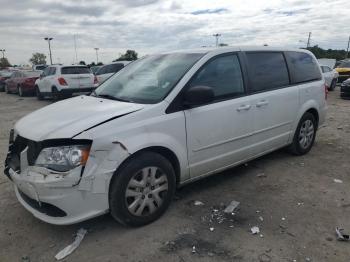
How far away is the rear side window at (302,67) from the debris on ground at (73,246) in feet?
12.6

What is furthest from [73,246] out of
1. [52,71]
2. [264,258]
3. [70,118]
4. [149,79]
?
[52,71]

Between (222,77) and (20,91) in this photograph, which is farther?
(20,91)

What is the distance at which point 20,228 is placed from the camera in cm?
372

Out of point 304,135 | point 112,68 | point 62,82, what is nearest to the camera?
point 304,135

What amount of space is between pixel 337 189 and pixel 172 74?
102 inches

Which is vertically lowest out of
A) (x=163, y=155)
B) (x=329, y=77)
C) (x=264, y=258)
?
(x=264, y=258)

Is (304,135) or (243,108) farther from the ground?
(243,108)

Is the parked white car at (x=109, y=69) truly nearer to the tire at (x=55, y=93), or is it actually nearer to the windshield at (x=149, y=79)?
the tire at (x=55, y=93)

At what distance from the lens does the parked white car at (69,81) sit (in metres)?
15.0

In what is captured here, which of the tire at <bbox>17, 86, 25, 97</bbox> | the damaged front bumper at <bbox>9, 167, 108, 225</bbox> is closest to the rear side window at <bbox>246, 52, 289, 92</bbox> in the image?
the damaged front bumper at <bbox>9, 167, 108, 225</bbox>

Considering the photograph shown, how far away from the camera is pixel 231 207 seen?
160 inches

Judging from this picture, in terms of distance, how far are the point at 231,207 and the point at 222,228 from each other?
1.62 feet

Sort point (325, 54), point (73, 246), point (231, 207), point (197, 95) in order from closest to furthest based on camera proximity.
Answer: point (73, 246), point (197, 95), point (231, 207), point (325, 54)

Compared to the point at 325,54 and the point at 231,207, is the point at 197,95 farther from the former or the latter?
Answer: the point at 325,54
